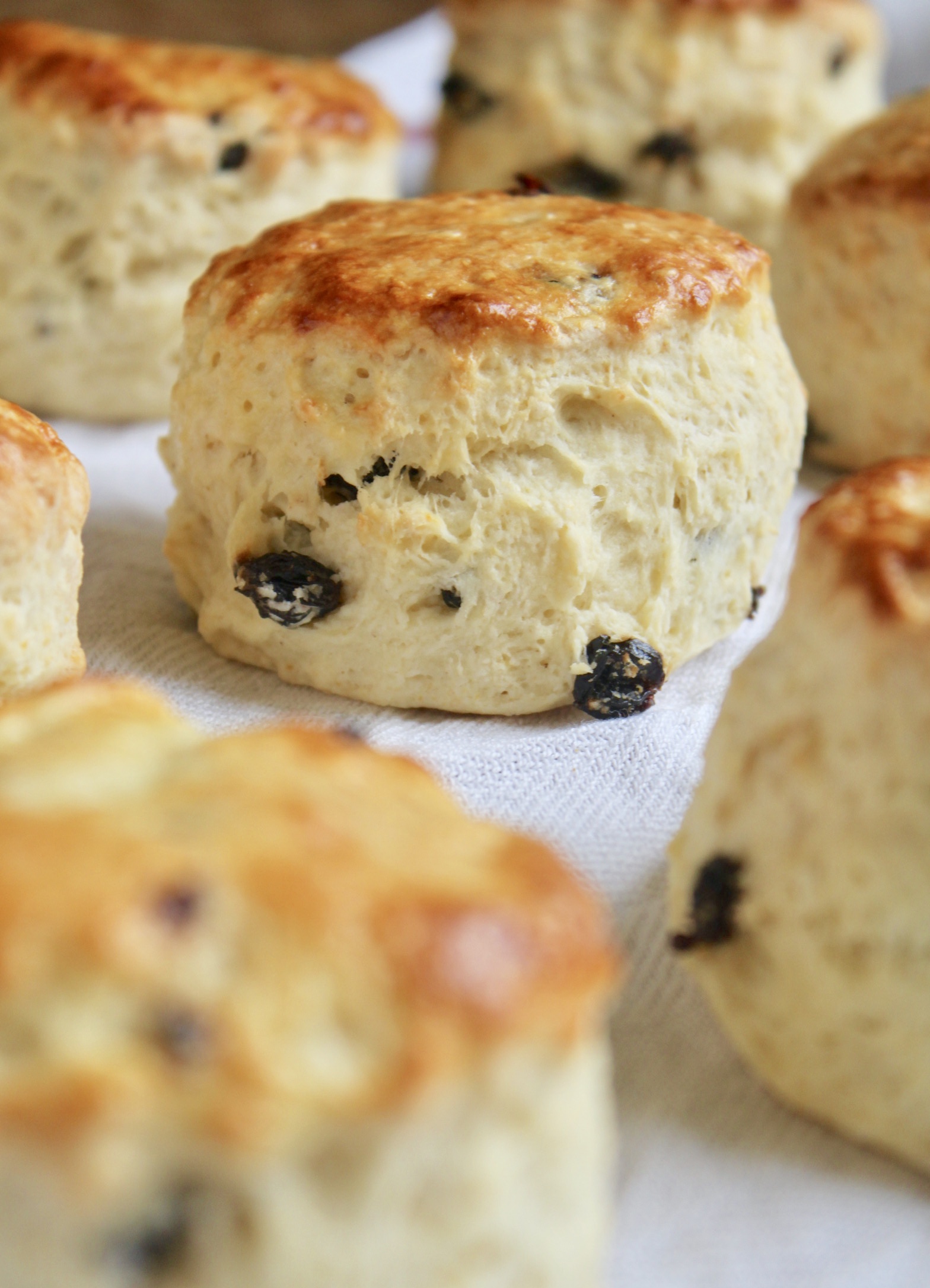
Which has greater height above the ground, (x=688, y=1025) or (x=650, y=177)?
(x=650, y=177)

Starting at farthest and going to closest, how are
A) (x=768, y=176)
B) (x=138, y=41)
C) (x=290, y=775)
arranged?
(x=768, y=176), (x=138, y=41), (x=290, y=775)

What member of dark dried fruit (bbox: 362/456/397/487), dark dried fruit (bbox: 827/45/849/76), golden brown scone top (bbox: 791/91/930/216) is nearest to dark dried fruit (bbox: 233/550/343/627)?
dark dried fruit (bbox: 362/456/397/487)

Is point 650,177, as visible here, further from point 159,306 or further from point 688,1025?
point 688,1025

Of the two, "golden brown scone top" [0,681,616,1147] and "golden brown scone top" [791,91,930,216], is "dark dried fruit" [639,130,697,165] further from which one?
"golden brown scone top" [0,681,616,1147]

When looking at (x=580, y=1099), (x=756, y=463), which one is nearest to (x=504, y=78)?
(x=756, y=463)

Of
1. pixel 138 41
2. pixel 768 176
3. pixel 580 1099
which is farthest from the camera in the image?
pixel 768 176

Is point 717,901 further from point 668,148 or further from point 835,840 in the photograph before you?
point 668,148

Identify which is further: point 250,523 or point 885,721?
point 250,523
